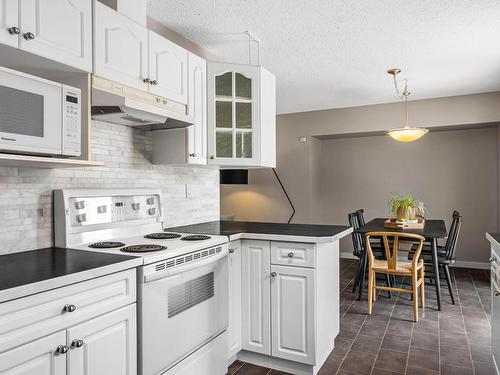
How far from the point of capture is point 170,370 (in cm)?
186

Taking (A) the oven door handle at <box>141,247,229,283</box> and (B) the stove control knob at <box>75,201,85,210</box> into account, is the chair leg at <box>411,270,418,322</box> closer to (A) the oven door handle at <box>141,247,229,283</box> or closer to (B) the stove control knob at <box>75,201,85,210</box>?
(A) the oven door handle at <box>141,247,229,283</box>

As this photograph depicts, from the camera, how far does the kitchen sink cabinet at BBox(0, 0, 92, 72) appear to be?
4.96 ft

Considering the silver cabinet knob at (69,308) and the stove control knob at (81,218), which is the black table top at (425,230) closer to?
the stove control knob at (81,218)

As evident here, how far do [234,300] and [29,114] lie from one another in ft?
5.30

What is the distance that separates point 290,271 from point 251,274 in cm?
28

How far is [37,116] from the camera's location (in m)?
1.57

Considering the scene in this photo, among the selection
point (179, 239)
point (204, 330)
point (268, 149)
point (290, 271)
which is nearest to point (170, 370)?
point (204, 330)

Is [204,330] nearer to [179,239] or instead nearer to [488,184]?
[179,239]

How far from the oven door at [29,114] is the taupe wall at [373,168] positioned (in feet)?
15.4

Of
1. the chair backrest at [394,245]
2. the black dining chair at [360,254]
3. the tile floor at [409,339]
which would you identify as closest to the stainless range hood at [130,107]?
the tile floor at [409,339]

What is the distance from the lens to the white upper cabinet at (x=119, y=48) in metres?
1.93

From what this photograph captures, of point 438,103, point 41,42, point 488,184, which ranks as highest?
point 438,103

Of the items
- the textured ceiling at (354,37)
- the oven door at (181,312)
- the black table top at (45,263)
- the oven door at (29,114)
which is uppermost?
the textured ceiling at (354,37)

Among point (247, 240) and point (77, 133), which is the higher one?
point (77, 133)
